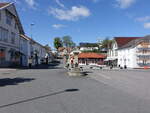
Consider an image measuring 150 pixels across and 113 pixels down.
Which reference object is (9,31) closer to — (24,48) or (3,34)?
(3,34)

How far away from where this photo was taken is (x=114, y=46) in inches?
2933

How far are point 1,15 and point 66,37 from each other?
113 meters

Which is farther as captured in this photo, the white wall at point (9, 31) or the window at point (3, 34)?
the white wall at point (9, 31)

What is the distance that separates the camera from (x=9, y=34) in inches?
1582

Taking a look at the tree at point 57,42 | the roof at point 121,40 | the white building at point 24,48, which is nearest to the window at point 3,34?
the white building at point 24,48

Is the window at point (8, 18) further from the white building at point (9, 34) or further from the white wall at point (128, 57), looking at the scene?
the white wall at point (128, 57)

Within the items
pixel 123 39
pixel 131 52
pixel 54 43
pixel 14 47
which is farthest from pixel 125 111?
pixel 54 43

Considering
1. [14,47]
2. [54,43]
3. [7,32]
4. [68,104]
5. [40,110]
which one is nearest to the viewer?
[40,110]

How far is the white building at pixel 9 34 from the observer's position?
121 feet

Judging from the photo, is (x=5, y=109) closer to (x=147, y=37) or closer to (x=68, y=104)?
(x=68, y=104)

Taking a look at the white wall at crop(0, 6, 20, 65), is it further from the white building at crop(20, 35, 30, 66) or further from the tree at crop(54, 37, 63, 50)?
the tree at crop(54, 37, 63, 50)

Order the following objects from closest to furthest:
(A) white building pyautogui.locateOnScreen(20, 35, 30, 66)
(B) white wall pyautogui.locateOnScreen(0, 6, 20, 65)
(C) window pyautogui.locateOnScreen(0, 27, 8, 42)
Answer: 1. (C) window pyautogui.locateOnScreen(0, 27, 8, 42)
2. (B) white wall pyautogui.locateOnScreen(0, 6, 20, 65)
3. (A) white building pyautogui.locateOnScreen(20, 35, 30, 66)

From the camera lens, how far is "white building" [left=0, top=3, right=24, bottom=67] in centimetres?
3687

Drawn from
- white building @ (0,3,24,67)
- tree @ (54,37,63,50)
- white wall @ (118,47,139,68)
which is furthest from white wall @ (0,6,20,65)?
tree @ (54,37,63,50)
